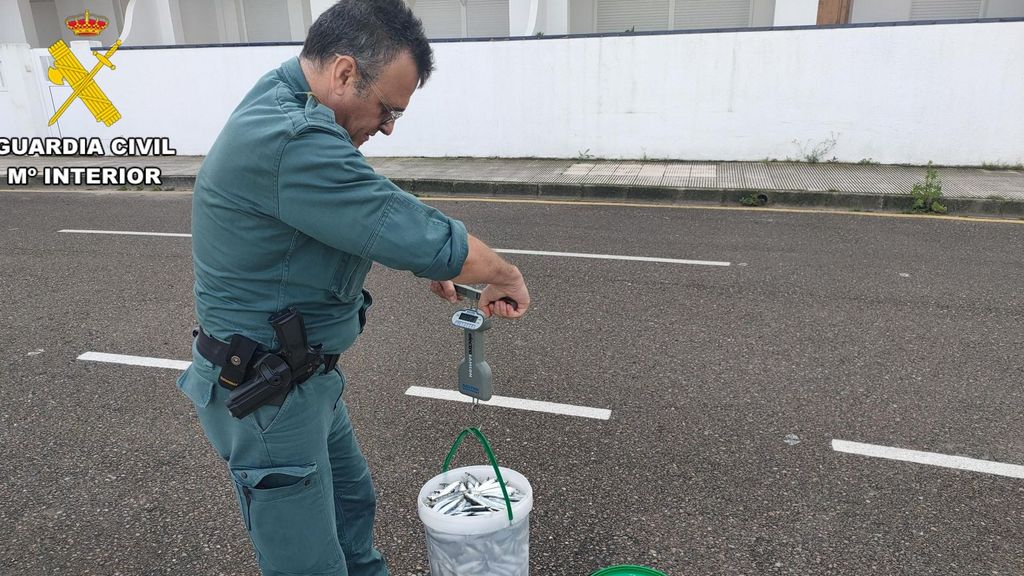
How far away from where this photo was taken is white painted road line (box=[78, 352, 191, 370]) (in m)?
4.78

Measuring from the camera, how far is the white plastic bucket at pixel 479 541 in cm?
211

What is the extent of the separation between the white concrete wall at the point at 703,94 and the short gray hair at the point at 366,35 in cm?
1107

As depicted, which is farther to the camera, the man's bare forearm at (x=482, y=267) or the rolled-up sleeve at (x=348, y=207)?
the man's bare forearm at (x=482, y=267)

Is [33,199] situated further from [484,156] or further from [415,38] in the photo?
[415,38]

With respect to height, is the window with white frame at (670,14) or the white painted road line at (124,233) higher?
the window with white frame at (670,14)

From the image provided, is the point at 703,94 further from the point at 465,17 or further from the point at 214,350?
the point at 214,350

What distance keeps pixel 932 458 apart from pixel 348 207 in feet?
10.6

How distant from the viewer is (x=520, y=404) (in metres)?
4.18

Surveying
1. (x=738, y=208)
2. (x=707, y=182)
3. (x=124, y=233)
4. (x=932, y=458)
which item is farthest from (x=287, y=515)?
(x=707, y=182)

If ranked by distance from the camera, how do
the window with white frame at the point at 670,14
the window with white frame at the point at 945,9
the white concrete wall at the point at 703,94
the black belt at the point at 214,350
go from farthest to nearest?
the window with white frame at the point at 670,14, the window with white frame at the point at 945,9, the white concrete wall at the point at 703,94, the black belt at the point at 214,350

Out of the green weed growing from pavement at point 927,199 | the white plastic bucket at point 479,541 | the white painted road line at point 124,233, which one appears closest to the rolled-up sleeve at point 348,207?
the white plastic bucket at point 479,541

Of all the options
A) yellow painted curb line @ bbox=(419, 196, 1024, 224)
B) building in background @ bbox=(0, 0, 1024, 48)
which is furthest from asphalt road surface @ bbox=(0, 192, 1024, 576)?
building in background @ bbox=(0, 0, 1024, 48)

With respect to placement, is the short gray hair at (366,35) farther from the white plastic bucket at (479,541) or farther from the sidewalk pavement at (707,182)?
the sidewalk pavement at (707,182)

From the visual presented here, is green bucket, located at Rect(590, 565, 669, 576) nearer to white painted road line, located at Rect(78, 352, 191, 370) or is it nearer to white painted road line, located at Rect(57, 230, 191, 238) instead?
white painted road line, located at Rect(78, 352, 191, 370)
